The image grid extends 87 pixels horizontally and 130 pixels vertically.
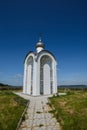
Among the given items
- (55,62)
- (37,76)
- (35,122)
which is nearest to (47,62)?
(55,62)

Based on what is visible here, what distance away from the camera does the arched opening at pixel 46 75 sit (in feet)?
79.6

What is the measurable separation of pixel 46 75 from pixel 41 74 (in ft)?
3.06

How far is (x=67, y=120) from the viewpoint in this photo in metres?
8.53

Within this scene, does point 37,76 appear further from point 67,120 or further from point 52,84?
point 67,120

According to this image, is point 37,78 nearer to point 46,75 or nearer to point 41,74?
point 41,74

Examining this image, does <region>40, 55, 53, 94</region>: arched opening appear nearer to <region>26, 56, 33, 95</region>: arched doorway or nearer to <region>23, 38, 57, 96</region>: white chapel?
<region>23, 38, 57, 96</region>: white chapel

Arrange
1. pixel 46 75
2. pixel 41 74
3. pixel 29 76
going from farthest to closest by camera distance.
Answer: pixel 29 76 < pixel 41 74 < pixel 46 75

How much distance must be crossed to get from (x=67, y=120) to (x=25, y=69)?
2006 centimetres

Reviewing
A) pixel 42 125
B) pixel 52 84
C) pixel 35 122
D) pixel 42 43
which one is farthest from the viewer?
pixel 42 43

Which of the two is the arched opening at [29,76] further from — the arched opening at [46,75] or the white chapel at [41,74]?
the arched opening at [46,75]

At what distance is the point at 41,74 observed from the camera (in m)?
24.9

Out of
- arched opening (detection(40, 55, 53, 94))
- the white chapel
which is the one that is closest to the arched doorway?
the white chapel

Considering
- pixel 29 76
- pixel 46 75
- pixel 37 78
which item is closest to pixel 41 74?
pixel 46 75

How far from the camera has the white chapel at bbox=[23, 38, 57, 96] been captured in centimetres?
2333
